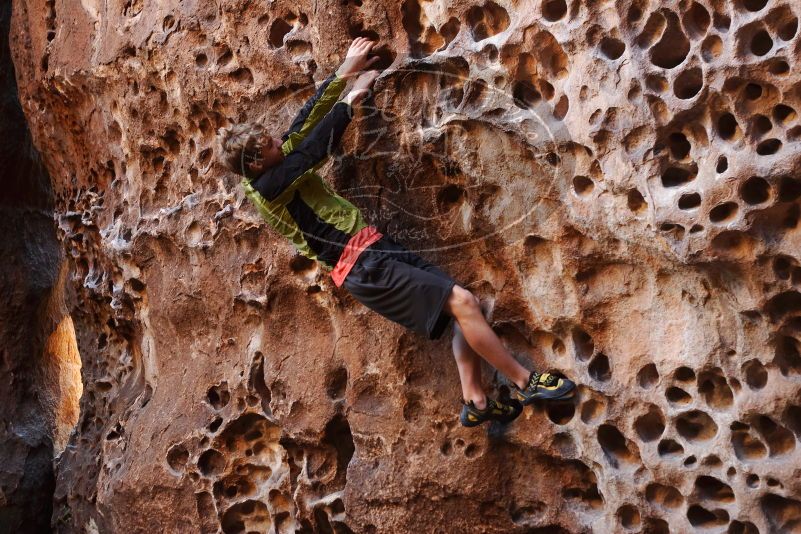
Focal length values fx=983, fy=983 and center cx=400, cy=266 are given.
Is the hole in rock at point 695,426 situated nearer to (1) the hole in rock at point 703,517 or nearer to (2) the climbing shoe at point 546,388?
(1) the hole in rock at point 703,517

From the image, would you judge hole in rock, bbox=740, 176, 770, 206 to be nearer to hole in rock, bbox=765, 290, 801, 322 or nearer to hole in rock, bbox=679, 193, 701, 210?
hole in rock, bbox=679, 193, 701, 210

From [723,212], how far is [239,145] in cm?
154

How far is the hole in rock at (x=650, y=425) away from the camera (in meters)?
3.11

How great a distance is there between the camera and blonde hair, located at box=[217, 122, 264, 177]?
3225 mm

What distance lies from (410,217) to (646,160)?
956mm

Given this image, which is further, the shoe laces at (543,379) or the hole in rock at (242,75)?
the hole in rock at (242,75)

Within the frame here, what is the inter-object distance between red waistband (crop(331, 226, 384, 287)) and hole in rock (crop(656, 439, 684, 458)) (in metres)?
1.13

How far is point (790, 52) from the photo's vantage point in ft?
8.59

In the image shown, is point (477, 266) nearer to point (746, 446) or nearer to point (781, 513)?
point (746, 446)

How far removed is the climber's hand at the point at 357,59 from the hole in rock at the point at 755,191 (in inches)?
52.5

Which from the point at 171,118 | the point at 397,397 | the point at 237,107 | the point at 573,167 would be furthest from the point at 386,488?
the point at 171,118

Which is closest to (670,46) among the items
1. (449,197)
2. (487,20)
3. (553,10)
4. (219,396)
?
(553,10)

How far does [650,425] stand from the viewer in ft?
10.3

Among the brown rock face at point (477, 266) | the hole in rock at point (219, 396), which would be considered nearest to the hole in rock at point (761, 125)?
the brown rock face at point (477, 266)
